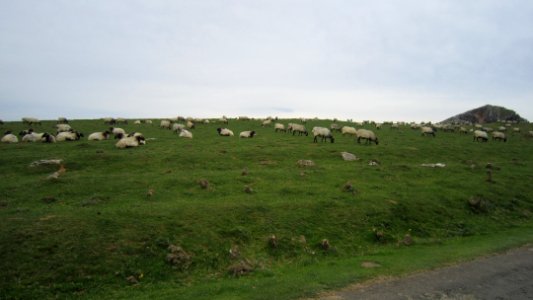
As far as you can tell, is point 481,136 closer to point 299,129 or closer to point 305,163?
point 299,129

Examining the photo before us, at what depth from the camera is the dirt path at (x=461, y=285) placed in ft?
43.9

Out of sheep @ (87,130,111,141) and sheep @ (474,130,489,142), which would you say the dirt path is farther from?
sheep @ (474,130,489,142)

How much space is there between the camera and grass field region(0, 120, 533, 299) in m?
14.4

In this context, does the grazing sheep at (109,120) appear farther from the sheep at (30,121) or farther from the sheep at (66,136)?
the sheep at (66,136)

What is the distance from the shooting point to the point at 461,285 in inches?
567

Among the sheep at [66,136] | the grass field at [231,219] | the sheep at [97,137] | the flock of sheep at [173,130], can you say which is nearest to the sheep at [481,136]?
the flock of sheep at [173,130]

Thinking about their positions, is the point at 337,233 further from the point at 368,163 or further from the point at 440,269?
the point at 368,163

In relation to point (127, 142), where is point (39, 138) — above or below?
below

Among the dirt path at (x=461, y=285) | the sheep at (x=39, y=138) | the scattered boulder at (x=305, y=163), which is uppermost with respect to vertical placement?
the sheep at (x=39, y=138)

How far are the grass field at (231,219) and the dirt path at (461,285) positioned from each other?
0.92m

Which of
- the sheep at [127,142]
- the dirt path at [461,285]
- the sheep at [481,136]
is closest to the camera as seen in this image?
the dirt path at [461,285]

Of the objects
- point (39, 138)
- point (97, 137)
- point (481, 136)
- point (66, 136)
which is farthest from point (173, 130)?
point (481, 136)

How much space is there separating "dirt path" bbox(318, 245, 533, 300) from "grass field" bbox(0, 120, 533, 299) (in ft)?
3.01

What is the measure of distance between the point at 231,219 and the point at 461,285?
1065 cm
